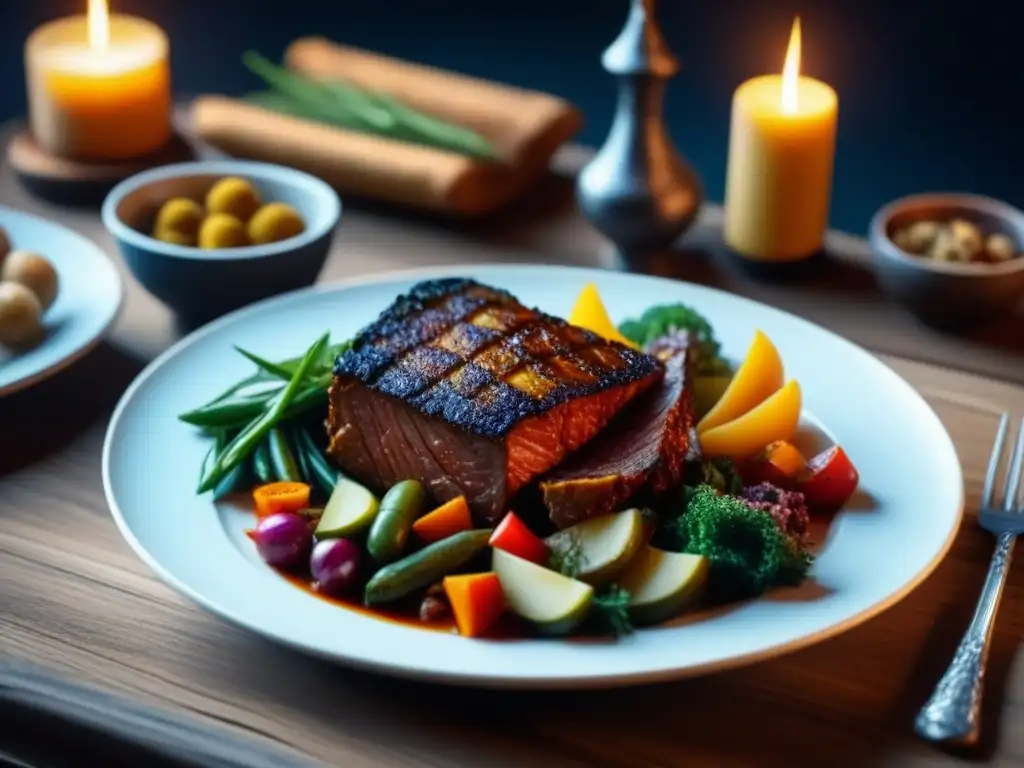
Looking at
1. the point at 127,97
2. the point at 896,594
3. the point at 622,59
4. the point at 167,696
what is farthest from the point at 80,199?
the point at 896,594

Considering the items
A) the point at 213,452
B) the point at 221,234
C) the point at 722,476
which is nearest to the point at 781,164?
the point at 722,476

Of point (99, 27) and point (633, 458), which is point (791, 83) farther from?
point (99, 27)

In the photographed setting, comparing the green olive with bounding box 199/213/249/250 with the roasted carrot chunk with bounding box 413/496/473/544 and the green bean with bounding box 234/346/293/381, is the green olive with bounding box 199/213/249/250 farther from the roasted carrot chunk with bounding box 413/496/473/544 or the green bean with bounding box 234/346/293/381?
the roasted carrot chunk with bounding box 413/496/473/544

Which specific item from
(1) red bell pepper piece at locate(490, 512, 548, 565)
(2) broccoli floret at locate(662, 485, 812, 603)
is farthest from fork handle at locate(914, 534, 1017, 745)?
(1) red bell pepper piece at locate(490, 512, 548, 565)

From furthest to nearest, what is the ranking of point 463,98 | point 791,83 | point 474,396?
point 463,98 < point 791,83 < point 474,396

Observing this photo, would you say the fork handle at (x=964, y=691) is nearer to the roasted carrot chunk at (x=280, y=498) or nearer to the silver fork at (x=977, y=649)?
the silver fork at (x=977, y=649)
